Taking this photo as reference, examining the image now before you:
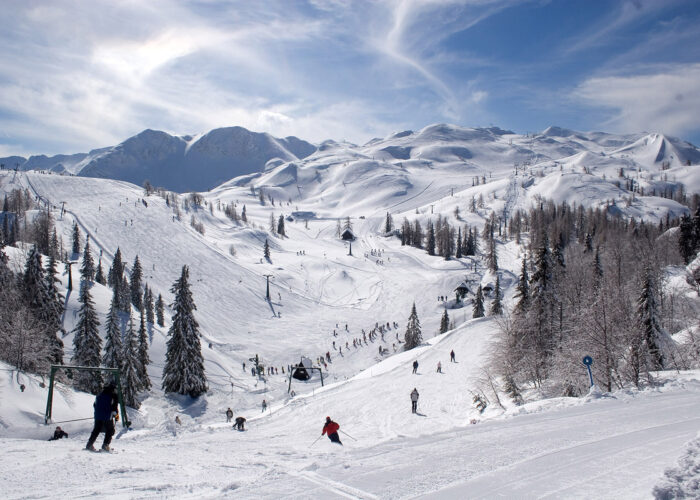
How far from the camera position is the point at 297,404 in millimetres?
27984

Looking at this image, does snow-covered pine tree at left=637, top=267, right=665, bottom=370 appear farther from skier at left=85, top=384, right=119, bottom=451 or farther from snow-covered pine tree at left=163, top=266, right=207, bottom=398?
snow-covered pine tree at left=163, top=266, right=207, bottom=398

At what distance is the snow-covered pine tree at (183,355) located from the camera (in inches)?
1558

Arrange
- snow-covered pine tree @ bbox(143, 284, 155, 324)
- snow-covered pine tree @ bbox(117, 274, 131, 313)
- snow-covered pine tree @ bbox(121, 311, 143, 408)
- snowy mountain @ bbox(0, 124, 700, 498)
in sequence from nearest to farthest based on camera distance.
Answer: snowy mountain @ bbox(0, 124, 700, 498) < snow-covered pine tree @ bbox(121, 311, 143, 408) < snow-covered pine tree @ bbox(117, 274, 131, 313) < snow-covered pine tree @ bbox(143, 284, 155, 324)

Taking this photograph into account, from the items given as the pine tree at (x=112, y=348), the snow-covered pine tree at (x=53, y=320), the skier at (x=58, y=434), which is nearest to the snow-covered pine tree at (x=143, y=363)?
the pine tree at (x=112, y=348)

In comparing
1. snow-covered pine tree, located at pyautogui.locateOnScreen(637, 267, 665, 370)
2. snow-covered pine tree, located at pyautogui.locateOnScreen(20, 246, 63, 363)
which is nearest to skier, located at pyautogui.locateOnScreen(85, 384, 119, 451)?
snow-covered pine tree, located at pyautogui.locateOnScreen(637, 267, 665, 370)

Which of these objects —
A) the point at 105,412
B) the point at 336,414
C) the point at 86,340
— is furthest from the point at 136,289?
the point at 105,412

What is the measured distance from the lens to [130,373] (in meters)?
34.5

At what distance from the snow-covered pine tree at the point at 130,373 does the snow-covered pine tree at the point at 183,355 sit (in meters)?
3.59

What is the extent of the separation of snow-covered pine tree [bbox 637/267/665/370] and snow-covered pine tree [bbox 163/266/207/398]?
34.5 m

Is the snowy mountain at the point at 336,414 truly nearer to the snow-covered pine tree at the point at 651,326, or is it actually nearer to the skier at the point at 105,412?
the skier at the point at 105,412

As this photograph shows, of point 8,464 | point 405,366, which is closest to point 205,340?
point 405,366

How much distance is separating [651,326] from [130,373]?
36.2m

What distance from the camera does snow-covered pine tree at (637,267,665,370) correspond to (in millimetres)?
21328

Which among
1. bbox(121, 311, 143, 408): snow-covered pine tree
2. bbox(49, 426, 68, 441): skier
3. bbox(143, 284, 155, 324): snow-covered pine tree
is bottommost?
bbox(121, 311, 143, 408): snow-covered pine tree
